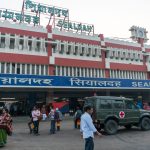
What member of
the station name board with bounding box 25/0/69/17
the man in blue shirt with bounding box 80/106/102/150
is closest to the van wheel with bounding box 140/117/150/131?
the man in blue shirt with bounding box 80/106/102/150

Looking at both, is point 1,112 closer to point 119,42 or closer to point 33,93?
point 33,93

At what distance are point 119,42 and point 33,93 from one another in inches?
681

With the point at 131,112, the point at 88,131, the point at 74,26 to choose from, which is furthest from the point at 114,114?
the point at 74,26

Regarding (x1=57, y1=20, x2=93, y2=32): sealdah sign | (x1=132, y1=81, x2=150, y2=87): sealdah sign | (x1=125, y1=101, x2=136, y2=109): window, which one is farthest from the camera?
(x1=57, y1=20, x2=93, y2=32): sealdah sign

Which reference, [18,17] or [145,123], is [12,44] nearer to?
[18,17]

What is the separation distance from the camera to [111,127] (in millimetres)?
15602

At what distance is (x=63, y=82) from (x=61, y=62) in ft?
22.8

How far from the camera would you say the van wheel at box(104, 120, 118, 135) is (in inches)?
607

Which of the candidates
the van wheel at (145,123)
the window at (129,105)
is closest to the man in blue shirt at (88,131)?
the window at (129,105)

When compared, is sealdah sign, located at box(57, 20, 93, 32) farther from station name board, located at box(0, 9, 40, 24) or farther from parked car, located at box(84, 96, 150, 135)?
parked car, located at box(84, 96, 150, 135)

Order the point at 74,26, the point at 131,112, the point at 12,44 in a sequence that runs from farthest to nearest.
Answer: the point at 74,26 → the point at 12,44 → the point at 131,112

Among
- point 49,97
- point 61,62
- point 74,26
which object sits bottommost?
point 49,97

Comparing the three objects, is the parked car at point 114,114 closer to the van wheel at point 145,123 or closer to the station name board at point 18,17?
the van wheel at point 145,123

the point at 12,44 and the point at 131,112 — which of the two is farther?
the point at 12,44
